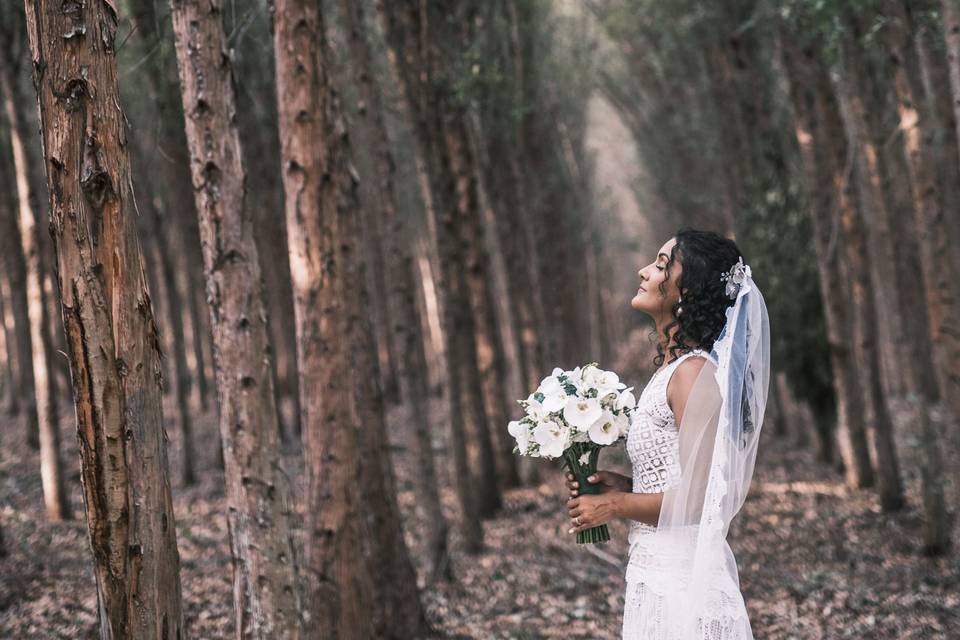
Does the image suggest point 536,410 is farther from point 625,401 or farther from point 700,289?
point 700,289

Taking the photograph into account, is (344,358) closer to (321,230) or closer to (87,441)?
(321,230)

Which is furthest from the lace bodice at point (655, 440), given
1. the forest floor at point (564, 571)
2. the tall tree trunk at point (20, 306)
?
the tall tree trunk at point (20, 306)

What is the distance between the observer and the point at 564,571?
353 inches

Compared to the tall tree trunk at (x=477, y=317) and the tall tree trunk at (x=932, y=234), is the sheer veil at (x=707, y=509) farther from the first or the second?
the tall tree trunk at (x=477, y=317)

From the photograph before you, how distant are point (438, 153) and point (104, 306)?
6.70 metres

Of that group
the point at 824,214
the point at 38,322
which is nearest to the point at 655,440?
the point at 824,214

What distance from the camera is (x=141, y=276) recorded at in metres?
3.43

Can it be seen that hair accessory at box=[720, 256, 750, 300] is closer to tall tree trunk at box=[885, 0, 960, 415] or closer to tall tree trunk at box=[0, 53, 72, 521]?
tall tree trunk at box=[885, 0, 960, 415]

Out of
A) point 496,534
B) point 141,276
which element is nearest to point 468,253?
point 496,534

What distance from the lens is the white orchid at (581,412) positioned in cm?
354

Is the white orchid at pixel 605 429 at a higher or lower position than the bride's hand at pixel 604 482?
higher

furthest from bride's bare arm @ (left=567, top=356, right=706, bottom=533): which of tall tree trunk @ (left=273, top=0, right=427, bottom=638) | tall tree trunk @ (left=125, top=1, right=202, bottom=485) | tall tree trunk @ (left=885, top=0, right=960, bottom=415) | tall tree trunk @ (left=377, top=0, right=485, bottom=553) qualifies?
tall tree trunk @ (left=125, top=1, right=202, bottom=485)

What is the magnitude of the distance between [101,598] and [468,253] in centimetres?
903

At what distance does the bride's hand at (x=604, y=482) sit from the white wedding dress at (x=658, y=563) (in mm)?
76
